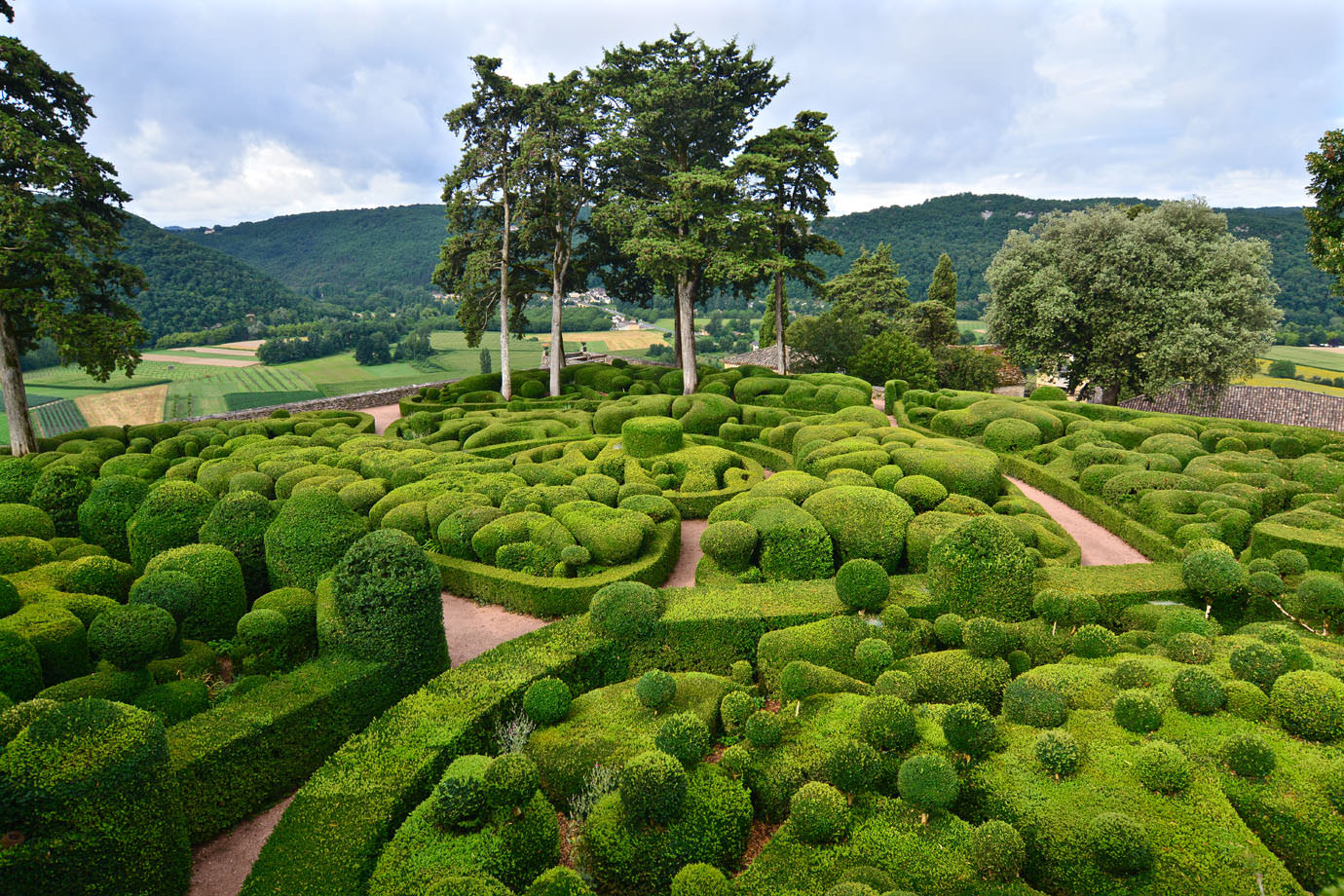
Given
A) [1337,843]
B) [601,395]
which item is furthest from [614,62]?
[1337,843]

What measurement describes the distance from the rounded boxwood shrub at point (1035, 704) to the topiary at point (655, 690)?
14.0ft

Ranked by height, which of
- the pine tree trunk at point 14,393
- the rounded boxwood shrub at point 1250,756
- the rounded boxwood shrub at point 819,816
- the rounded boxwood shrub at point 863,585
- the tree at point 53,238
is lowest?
the rounded boxwood shrub at point 819,816

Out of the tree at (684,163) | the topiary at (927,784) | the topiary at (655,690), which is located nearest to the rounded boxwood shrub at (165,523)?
the topiary at (655,690)

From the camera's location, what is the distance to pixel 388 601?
8641 mm

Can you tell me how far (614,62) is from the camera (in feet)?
100

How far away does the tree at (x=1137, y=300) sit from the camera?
2653 cm

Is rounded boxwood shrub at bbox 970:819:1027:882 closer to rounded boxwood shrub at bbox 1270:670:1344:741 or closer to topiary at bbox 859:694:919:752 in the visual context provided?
topiary at bbox 859:694:919:752

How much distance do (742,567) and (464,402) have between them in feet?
67.4

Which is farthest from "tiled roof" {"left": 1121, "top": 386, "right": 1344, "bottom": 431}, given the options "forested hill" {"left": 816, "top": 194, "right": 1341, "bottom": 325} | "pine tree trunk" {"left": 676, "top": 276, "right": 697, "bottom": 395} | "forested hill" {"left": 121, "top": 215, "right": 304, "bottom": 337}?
"forested hill" {"left": 121, "top": 215, "right": 304, "bottom": 337}

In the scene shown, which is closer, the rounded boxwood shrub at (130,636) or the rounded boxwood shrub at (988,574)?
the rounded boxwood shrub at (130,636)

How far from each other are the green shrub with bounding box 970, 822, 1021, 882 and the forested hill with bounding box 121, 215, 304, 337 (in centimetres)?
5716

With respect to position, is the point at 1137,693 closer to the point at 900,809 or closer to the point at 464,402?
the point at 900,809

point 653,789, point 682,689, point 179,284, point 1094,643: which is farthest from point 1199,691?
point 179,284

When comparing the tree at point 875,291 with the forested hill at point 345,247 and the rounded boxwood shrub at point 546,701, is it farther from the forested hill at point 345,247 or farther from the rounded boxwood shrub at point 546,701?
the forested hill at point 345,247
